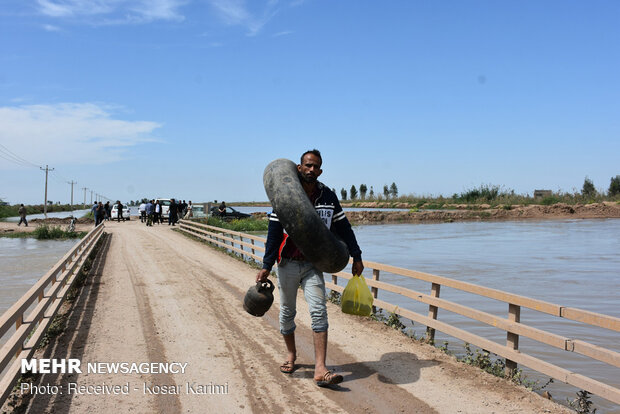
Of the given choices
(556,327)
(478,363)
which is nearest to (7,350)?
(478,363)

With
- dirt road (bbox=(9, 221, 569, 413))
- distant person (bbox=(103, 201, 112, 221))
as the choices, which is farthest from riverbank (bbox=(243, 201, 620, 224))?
dirt road (bbox=(9, 221, 569, 413))

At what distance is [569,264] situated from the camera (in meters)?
17.3

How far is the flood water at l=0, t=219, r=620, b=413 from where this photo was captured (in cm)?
784

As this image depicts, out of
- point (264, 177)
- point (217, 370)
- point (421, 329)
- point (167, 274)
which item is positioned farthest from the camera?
point (167, 274)

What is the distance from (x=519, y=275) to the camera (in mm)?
15078

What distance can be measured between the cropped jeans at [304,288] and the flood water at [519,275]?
287cm

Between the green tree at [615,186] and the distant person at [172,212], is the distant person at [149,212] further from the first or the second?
the green tree at [615,186]

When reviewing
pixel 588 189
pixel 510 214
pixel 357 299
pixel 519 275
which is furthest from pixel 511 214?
pixel 357 299

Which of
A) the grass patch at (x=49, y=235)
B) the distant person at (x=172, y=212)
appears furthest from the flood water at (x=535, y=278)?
the grass patch at (x=49, y=235)

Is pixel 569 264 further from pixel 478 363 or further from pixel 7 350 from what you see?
pixel 7 350

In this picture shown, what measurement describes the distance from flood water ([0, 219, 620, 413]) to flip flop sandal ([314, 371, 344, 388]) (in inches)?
100

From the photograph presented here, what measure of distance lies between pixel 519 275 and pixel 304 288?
1190 cm

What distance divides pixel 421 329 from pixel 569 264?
35.6 feet

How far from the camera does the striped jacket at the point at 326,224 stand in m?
4.93
